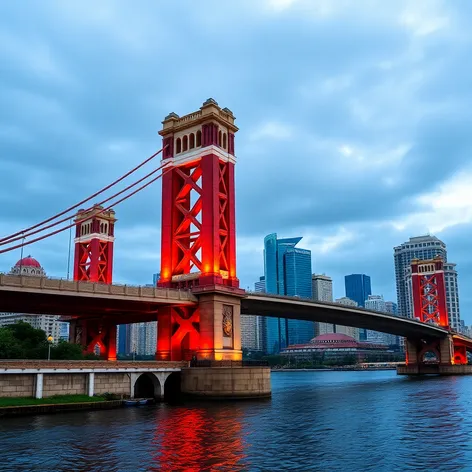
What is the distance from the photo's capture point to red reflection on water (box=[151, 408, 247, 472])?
24.8m

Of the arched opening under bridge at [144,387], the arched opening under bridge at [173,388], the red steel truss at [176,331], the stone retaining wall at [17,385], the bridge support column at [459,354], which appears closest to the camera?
the stone retaining wall at [17,385]

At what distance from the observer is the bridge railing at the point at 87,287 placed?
4978 cm

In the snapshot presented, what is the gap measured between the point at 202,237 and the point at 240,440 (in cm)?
3745

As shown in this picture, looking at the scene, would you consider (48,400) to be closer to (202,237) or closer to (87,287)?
(87,287)

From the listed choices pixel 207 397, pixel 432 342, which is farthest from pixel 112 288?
pixel 432 342

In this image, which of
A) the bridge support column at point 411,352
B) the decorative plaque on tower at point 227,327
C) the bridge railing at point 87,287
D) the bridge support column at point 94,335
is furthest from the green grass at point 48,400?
the bridge support column at point 411,352

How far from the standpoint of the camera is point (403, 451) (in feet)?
92.5

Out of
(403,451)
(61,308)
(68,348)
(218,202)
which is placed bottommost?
(403,451)

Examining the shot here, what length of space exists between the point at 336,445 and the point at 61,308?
45.6 m

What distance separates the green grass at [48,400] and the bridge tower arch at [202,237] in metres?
17.2

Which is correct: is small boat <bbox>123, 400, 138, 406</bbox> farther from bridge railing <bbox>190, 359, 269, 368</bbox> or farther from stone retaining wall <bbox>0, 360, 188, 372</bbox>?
bridge railing <bbox>190, 359, 269, 368</bbox>

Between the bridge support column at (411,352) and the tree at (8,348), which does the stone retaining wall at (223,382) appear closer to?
the tree at (8,348)

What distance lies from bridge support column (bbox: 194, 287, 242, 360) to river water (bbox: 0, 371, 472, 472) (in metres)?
13.3

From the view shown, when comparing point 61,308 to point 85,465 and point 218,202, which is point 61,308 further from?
point 85,465
